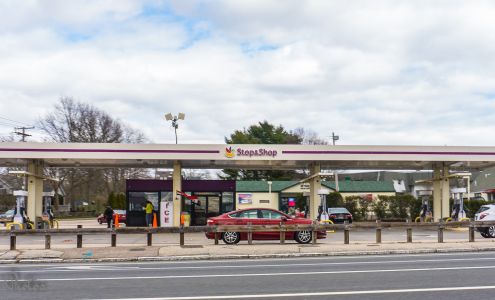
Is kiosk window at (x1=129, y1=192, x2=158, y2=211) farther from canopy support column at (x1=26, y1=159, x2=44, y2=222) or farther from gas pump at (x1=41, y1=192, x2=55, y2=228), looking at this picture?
canopy support column at (x1=26, y1=159, x2=44, y2=222)

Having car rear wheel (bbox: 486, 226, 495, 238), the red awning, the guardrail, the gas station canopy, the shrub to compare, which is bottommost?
car rear wheel (bbox: 486, 226, 495, 238)

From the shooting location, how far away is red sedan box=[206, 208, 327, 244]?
21.3m

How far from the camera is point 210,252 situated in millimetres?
17953

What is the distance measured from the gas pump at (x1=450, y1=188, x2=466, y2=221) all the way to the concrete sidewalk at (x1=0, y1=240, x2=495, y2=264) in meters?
10.4

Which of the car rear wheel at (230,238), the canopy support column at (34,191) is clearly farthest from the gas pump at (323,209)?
the canopy support column at (34,191)

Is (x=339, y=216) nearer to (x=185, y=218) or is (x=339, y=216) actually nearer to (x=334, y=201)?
(x=334, y=201)

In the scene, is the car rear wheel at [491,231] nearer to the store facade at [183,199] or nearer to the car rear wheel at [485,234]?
the car rear wheel at [485,234]

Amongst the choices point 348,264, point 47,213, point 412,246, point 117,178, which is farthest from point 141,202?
point 117,178

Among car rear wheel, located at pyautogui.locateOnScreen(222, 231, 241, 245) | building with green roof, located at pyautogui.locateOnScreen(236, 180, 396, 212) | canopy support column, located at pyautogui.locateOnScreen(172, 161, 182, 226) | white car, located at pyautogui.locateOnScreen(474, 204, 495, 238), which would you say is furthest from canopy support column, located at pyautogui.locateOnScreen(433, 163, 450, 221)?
building with green roof, located at pyautogui.locateOnScreen(236, 180, 396, 212)

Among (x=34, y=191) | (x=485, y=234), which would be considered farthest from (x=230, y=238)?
(x=34, y=191)

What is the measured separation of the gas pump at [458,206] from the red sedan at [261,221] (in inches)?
478

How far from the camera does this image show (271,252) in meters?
18.0

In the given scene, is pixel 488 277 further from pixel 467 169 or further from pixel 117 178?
pixel 117 178

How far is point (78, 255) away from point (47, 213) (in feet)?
47.6
